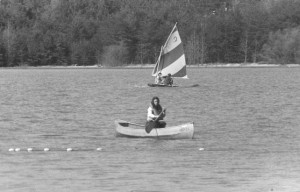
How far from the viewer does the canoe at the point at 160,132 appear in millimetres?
36156

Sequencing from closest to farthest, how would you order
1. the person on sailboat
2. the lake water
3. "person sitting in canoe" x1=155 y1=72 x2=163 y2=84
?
the lake water → the person on sailboat → "person sitting in canoe" x1=155 y1=72 x2=163 y2=84

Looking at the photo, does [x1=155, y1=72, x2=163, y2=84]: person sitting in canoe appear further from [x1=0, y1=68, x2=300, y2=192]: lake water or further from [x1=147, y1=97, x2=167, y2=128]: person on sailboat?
[x1=147, y1=97, x2=167, y2=128]: person on sailboat

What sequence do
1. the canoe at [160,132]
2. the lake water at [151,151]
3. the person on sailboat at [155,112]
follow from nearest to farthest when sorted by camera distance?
the lake water at [151,151], the person on sailboat at [155,112], the canoe at [160,132]

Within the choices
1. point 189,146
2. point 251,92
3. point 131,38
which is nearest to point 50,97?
point 251,92

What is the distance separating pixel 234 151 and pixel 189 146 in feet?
6.99

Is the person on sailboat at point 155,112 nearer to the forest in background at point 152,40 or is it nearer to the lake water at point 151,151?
the lake water at point 151,151

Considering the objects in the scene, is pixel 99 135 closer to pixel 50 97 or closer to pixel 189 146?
pixel 189 146

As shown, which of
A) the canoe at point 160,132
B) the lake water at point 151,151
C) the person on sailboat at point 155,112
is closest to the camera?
the lake water at point 151,151

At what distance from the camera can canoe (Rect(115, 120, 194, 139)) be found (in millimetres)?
36156

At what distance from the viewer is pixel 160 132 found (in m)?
36.1

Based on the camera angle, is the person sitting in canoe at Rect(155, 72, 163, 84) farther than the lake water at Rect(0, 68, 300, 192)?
Yes

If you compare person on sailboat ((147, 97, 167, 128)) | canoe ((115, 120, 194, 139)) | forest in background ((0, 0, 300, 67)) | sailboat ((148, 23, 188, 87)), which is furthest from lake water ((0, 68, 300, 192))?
forest in background ((0, 0, 300, 67))

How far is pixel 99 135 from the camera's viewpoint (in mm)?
40438

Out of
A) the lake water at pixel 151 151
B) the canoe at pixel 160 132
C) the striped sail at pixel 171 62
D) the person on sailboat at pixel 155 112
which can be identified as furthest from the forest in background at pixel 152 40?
the person on sailboat at pixel 155 112
